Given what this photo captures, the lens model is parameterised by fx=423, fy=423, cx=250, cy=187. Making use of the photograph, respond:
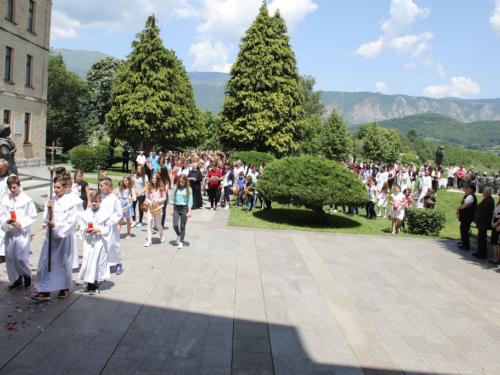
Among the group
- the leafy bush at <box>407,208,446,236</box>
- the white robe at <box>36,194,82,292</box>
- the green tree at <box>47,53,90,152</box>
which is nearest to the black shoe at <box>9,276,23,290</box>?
the white robe at <box>36,194,82,292</box>

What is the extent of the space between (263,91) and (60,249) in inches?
1083

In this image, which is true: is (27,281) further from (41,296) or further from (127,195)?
(127,195)

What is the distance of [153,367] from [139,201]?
28.1ft

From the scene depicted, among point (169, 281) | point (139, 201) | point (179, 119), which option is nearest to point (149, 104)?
point (179, 119)

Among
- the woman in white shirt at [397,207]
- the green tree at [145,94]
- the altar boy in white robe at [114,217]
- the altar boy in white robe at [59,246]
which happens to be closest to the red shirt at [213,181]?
the woman in white shirt at [397,207]

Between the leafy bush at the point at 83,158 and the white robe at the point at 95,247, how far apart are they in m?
19.8

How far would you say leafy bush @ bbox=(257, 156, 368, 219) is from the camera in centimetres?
1362

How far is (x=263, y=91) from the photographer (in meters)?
32.5

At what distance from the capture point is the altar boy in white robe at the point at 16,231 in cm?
683

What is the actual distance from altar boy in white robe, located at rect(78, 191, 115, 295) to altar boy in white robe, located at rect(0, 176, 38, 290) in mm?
913

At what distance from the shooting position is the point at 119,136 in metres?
33.8

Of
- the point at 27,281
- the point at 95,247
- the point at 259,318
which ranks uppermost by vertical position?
the point at 95,247

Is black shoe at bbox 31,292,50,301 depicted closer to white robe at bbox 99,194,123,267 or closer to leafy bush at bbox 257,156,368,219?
white robe at bbox 99,194,123,267

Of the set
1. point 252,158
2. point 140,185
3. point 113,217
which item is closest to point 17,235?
point 113,217
